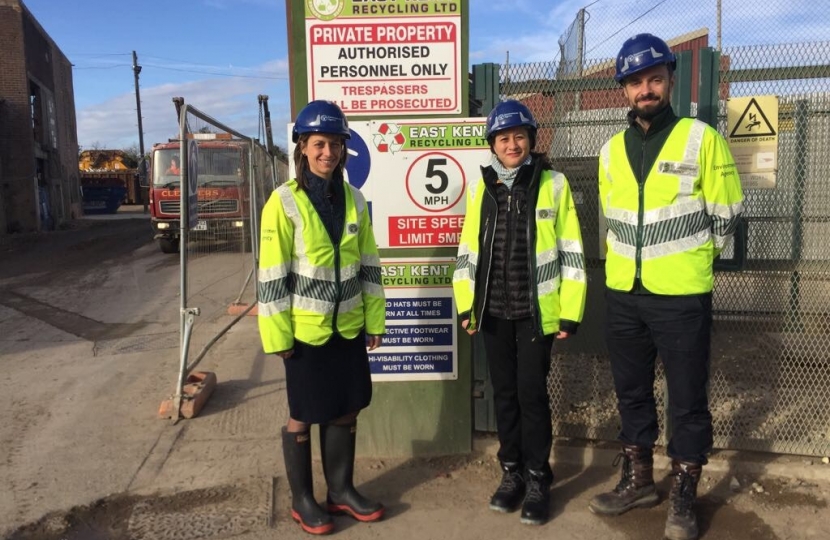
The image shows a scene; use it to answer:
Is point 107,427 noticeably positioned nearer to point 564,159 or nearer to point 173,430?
point 173,430

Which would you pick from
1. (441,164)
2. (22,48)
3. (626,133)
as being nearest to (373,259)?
(441,164)

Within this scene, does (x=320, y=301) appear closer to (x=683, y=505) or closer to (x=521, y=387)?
(x=521, y=387)

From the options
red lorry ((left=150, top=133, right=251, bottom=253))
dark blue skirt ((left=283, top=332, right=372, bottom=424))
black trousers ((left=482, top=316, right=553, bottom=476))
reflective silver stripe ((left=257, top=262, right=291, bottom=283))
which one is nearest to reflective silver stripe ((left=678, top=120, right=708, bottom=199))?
black trousers ((left=482, top=316, right=553, bottom=476))

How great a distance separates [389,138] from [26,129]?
29.3 m

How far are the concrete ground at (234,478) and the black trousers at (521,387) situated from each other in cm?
36

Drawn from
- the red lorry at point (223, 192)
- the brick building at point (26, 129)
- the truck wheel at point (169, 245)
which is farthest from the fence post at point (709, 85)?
the brick building at point (26, 129)

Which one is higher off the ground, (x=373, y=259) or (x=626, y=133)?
(x=626, y=133)

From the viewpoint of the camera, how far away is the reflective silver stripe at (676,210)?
303cm

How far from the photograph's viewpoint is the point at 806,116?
3812 mm

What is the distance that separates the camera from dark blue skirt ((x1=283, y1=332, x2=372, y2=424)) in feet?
10.4

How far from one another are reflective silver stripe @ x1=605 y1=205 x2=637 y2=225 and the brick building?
88.7 feet

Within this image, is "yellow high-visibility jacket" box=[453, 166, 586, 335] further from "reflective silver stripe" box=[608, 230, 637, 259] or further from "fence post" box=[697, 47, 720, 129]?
"fence post" box=[697, 47, 720, 129]

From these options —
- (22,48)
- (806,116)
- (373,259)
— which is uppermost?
(22,48)

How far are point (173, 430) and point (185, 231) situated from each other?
1402mm
